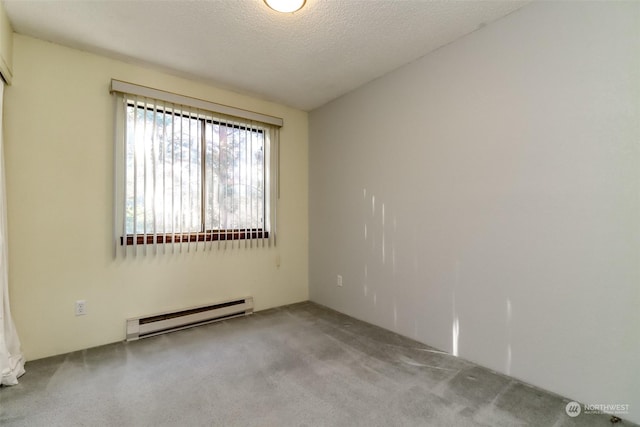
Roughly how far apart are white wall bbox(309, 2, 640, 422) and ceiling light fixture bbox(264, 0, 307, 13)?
1238 mm

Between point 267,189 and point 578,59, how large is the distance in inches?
112

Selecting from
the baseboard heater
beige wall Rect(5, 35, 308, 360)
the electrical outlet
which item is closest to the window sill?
beige wall Rect(5, 35, 308, 360)

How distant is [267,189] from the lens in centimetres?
347

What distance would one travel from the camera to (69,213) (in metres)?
2.38

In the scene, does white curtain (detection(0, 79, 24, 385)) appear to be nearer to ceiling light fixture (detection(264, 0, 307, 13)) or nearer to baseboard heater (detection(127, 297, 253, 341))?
baseboard heater (detection(127, 297, 253, 341))

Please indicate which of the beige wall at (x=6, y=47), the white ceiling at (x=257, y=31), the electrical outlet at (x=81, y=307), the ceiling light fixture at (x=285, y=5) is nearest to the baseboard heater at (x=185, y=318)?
the electrical outlet at (x=81, y=307)

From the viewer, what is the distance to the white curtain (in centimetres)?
186

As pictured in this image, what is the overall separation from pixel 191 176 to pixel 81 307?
56.6 inches

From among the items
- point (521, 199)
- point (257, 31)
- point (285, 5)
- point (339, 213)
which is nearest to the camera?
point (285, 5)

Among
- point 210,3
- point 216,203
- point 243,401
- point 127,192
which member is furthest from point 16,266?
point 210,3

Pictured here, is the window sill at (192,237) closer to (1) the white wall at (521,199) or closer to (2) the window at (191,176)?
(2) the window at (191,176)

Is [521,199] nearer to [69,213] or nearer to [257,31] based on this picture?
[257,31]

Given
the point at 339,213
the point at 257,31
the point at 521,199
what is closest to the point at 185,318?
the point at 339,213

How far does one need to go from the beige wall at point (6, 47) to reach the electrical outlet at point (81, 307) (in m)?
1.75
